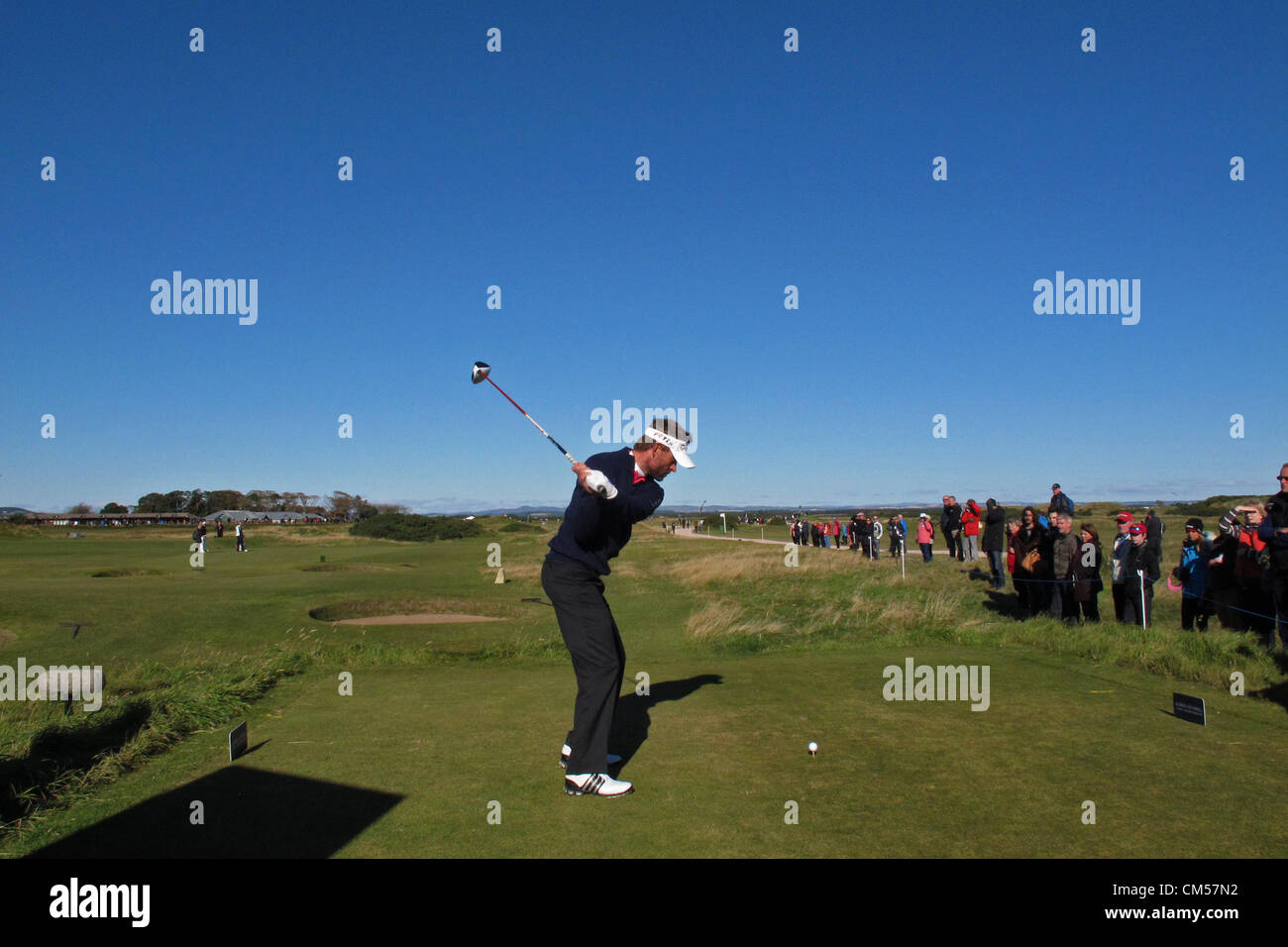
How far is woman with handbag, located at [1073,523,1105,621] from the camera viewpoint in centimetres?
1453

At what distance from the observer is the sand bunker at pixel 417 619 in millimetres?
20359

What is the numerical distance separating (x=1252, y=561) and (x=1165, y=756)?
8465mm

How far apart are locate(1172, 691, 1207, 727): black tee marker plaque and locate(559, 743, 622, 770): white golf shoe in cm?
470

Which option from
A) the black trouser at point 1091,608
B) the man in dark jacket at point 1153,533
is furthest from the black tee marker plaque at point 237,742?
the man in dark jacket at point 1153,533

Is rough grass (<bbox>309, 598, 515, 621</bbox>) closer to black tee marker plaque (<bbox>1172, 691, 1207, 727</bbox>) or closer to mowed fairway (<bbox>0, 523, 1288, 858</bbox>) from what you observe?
mowed fairway (<bbox>0, 523, 1288, 858</bbox>)

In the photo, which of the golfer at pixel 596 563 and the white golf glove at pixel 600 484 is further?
the golfer at pixel 596 563

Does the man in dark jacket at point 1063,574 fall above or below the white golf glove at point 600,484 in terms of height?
below

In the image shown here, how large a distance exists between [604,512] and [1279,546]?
9.44 m

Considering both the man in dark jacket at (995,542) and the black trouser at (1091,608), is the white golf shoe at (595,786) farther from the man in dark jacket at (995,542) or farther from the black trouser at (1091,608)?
the man in dark jacket at (995,542)

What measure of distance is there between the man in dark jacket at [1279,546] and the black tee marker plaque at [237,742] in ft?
36.5
